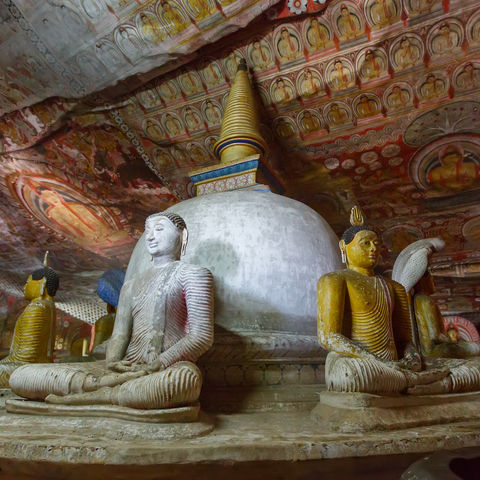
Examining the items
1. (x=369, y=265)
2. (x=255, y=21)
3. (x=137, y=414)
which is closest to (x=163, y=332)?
(x=137, y=414)

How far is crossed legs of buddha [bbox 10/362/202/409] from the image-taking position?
1602 mm

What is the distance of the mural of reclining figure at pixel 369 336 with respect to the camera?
6.07 ft

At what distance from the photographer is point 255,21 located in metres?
5.77

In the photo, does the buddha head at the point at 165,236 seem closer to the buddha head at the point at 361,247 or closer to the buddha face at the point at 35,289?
the buddha head at the point at 361,247

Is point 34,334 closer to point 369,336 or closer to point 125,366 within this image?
point 125,366

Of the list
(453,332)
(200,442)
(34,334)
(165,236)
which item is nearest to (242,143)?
(165,236)

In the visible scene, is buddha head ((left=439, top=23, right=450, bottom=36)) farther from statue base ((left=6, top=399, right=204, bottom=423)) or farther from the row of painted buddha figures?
statue base ((left=6, top=399, right=204, bottom=423))

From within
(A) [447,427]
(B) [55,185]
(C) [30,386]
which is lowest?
(A) [447,427]

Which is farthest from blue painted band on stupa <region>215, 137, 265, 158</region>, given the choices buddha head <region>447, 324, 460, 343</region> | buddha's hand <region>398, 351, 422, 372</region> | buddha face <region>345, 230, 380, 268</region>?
buddha head <region>447, 324, 460, 343</region>

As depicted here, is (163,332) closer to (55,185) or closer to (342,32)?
(342,32)

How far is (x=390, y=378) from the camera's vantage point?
1861 millimetres

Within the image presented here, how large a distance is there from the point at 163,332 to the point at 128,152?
21.5 ft

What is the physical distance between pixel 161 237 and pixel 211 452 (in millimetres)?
1390

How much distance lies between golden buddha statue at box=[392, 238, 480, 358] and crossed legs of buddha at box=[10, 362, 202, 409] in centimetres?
221
